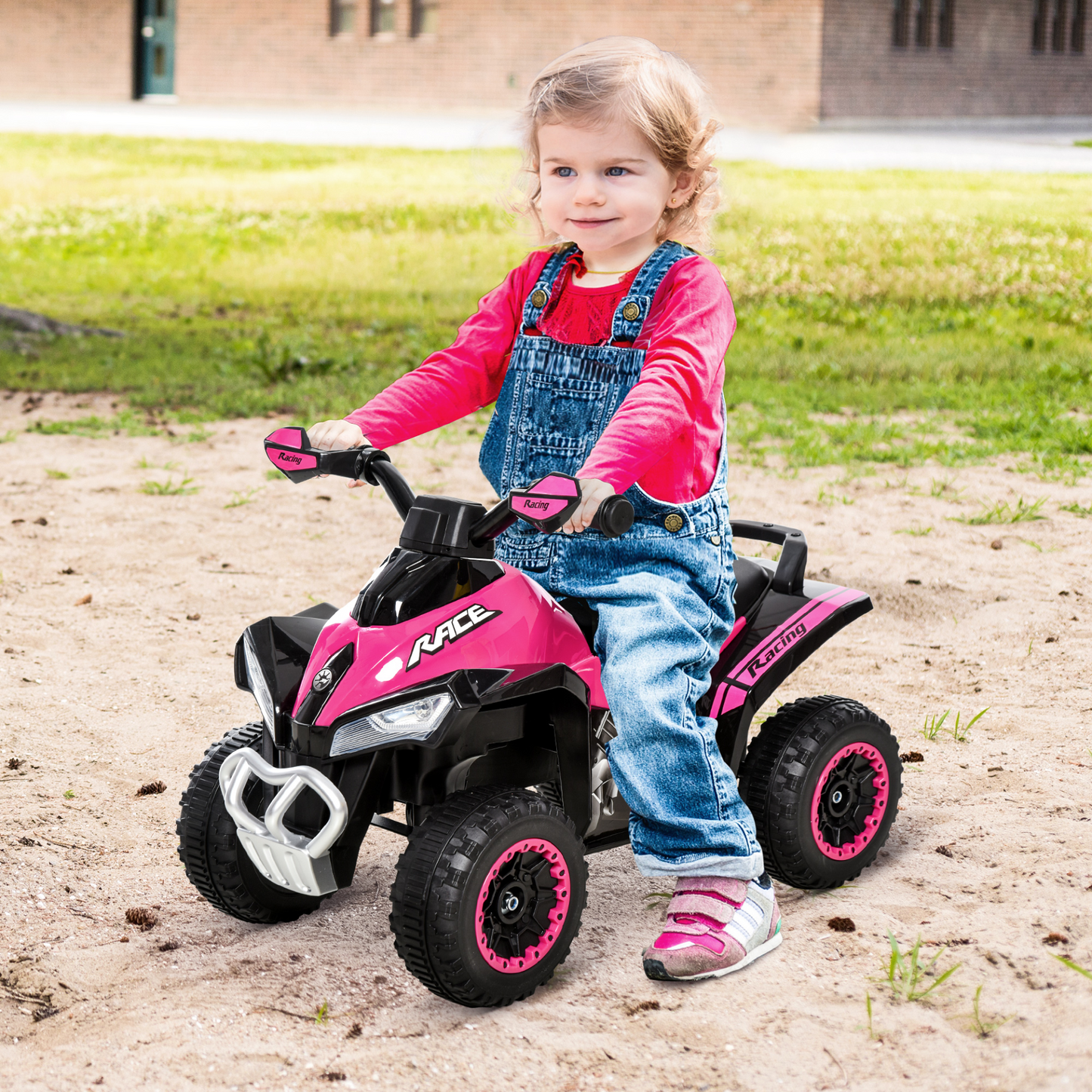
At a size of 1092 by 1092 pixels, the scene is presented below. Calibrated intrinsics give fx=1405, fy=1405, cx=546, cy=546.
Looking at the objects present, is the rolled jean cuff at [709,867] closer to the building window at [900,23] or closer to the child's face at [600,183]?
the child's face at [600,183]

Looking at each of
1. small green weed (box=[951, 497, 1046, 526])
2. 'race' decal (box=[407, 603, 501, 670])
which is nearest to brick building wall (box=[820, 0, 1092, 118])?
small green weed (box=[951, 497, 1046, 526])

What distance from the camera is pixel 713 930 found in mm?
2668

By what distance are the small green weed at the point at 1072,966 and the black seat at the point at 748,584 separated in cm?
89

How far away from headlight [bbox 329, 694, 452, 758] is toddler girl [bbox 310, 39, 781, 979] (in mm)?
383

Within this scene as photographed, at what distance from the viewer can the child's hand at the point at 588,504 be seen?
2.30m

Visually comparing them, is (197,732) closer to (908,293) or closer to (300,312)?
(300,312)

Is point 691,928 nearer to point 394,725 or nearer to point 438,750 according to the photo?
point 438,750

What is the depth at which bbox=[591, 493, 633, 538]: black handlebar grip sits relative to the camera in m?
2.28

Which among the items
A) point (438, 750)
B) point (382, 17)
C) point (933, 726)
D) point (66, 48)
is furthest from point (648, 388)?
point (66, 48)

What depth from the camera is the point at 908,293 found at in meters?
11.9

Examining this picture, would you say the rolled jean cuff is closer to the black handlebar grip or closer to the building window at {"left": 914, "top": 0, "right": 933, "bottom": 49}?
the black handlebar grip

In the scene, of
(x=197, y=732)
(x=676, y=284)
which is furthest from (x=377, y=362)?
(x=676, y=284)

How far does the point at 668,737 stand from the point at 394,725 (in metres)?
0.54

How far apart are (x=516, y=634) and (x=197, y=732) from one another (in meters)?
1.67
